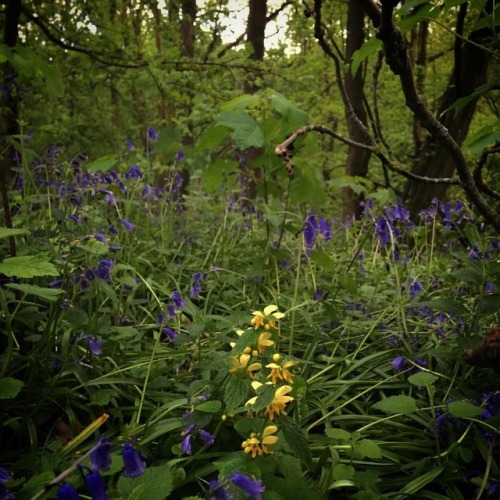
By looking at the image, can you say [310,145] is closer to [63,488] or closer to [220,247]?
[220,247]

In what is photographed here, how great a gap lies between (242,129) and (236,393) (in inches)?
47.7

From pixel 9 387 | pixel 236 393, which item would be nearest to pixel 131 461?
pixel 236 393

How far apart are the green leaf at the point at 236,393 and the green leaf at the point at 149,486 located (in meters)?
0.21

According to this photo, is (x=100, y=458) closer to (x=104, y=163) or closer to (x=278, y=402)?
(x=278, y=402)

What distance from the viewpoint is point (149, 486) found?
34.6 inches

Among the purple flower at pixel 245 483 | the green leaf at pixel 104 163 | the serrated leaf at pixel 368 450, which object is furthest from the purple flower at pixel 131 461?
the green leaf at pixel 104 163

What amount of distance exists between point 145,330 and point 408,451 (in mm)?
1207

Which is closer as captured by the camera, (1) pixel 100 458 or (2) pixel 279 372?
(1) pixel 100 458

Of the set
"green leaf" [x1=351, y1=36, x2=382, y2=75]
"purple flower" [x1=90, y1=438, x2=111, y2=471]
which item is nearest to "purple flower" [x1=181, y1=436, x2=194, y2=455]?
"purple flower" [x1=90, y1=438, x2=111, y2=471]

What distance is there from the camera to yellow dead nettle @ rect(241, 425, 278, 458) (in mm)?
1034

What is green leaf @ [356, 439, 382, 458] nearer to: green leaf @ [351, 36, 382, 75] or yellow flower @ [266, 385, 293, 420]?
yellow flower @ [266, 385, 293, 420]

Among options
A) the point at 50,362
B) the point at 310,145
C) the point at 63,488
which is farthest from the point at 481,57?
the point at 63,488

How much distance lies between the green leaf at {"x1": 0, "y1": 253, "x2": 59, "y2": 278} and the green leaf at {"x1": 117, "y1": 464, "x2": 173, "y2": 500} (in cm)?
50

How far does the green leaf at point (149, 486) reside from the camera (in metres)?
0.86
